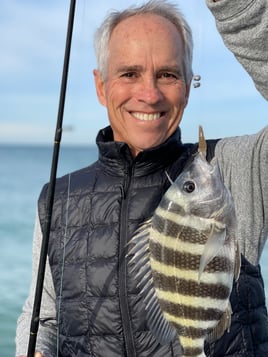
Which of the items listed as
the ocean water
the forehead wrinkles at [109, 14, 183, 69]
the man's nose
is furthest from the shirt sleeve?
the ocean water

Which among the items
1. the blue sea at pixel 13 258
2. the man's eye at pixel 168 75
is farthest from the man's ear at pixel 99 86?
the blue sea at pixel 13 258

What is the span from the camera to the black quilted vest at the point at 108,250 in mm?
2496

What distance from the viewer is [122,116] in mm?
2717

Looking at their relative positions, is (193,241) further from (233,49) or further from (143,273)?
(233,49)

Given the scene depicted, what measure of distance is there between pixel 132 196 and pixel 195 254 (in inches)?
27.0

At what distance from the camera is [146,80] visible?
257 cm

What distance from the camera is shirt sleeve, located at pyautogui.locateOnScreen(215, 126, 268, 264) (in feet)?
7.72

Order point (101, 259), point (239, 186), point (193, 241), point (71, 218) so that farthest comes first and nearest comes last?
point (71, 218) → point (101, 259) → point (239, 186) → point (193, 241)

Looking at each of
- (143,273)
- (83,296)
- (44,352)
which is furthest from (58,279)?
(143,273)

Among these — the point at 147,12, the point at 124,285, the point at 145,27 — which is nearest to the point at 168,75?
the point at 145,27

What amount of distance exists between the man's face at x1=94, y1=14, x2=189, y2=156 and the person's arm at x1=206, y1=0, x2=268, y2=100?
16.0 inches

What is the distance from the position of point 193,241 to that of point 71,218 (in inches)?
35.5

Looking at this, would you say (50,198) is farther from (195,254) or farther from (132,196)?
(195,254)

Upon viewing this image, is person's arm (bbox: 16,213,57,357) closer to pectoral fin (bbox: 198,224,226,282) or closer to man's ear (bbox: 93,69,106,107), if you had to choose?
man's ear (bbox: 93,69,106,107)
